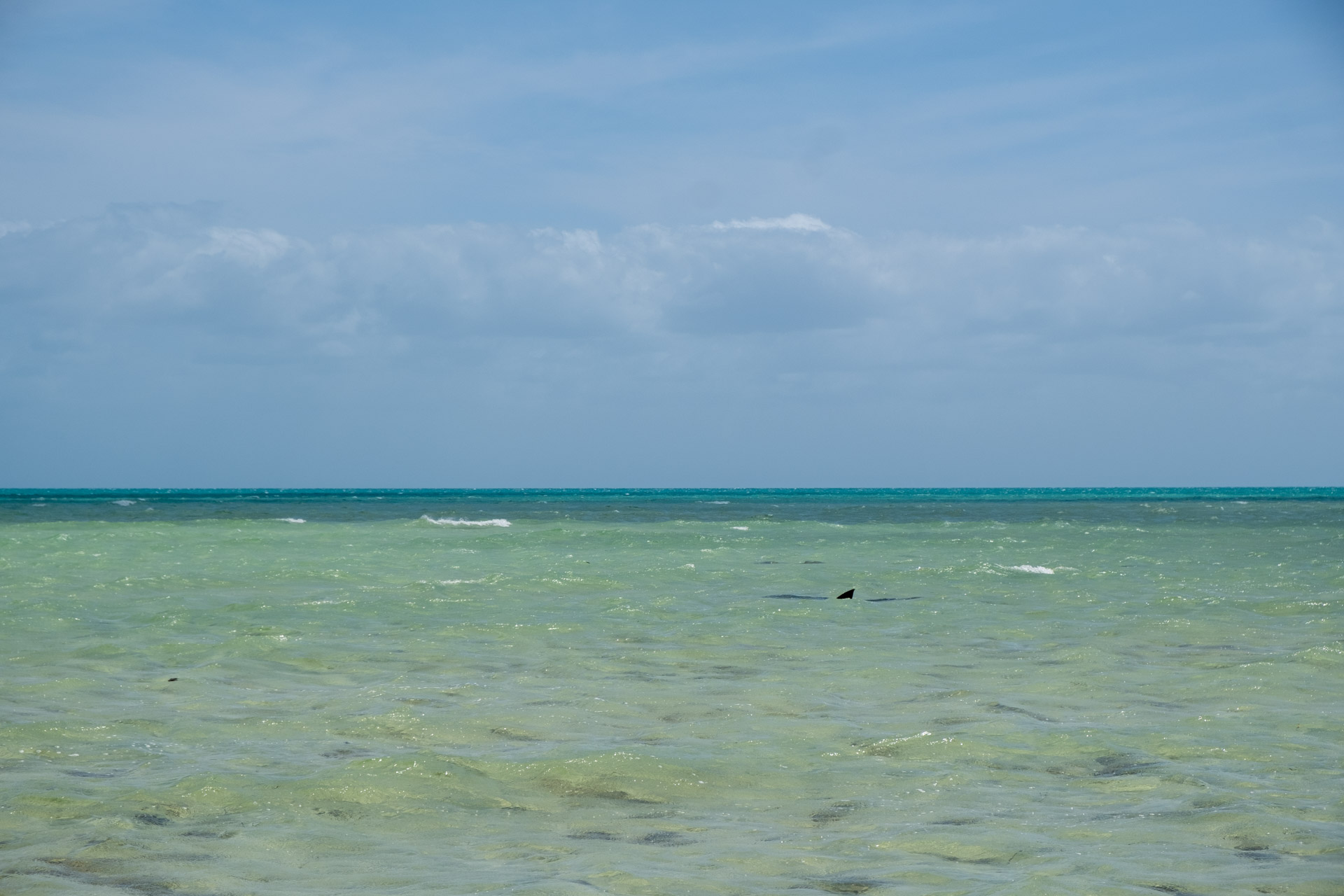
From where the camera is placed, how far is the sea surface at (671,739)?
5012mm

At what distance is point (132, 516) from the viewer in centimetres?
5300

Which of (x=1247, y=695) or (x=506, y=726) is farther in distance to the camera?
(x=1247, y=695)

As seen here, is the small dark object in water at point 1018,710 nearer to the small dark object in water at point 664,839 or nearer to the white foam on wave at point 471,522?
the small dark object in water at point 664,839

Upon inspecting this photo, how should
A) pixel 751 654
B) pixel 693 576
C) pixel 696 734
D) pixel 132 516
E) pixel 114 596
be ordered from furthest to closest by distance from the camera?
1. pixel 132 516
2. pixel 693 576
3. pixel 114 596
4. pixel 751 654
5. pixel 696 734

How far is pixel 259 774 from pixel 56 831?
3.97 feet

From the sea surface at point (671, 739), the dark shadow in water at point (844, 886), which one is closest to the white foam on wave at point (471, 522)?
the sea surface at point (671, 739)

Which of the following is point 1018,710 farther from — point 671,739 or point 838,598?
point 838,598

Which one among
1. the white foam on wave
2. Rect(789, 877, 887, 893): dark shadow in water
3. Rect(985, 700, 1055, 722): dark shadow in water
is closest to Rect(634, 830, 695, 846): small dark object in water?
Rect(789, 877, 887, 893): dark shadow in water

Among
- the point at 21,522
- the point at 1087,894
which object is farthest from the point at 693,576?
the point at 21,522

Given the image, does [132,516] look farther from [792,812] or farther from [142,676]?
[792,812]

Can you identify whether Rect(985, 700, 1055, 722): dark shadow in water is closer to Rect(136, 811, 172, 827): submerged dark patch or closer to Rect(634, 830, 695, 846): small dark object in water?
Rect(634, 830, 695, 846): small dark object in water

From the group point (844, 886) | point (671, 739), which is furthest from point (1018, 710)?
point (844, 886)

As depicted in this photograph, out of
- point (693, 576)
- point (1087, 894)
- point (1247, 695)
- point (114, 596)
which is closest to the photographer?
point (1087, 894)

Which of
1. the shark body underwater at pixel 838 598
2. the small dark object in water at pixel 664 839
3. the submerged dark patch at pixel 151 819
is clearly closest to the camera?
the small dark object in water at pixel 664 839
